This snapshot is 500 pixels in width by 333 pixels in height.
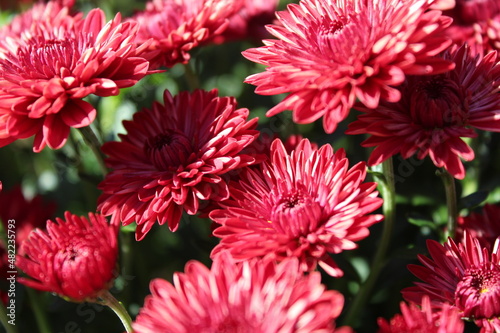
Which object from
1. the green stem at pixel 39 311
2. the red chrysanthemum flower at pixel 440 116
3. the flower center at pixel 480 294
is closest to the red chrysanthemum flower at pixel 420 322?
the flower center at pixel 480 294

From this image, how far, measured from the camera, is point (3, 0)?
2.11m

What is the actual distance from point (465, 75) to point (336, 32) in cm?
25

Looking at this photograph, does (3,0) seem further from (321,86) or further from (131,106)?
(321,86)

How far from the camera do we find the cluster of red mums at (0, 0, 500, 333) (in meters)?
0.74

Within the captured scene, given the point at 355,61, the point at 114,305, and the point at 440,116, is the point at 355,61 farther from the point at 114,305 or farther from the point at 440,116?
the point at 114,305

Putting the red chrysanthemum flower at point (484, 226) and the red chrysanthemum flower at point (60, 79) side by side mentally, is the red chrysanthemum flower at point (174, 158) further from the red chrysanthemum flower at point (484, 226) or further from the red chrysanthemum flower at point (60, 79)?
the red chrysanthemum flower at point (484, 226)

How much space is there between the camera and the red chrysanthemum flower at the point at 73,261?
0.79 meters

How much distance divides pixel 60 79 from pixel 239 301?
0.46 metres

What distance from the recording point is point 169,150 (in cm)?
97

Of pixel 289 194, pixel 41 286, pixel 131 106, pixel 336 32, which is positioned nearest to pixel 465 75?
pixel 336 32

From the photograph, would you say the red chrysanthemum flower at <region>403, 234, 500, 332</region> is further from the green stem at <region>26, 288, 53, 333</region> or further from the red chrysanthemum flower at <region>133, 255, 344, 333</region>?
the green stem at <region>26, 288, 53, 333</region>

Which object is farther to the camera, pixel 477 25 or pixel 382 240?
pixel 477 25

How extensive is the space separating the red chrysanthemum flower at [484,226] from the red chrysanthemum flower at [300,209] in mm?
274

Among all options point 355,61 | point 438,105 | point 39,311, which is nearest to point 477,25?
point 438,105
